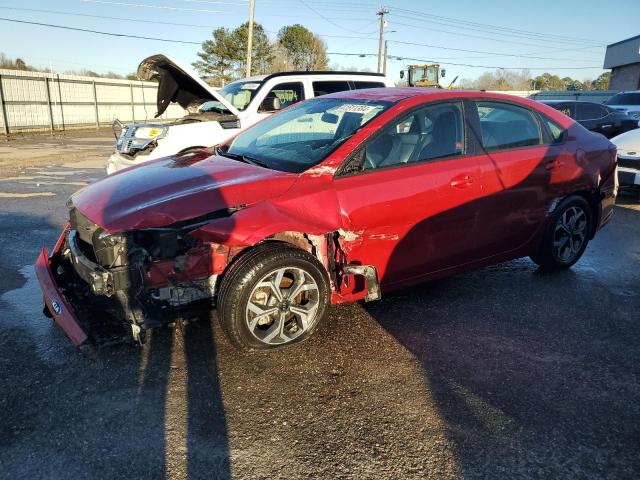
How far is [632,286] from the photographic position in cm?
468

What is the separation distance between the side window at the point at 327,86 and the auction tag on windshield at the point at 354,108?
470 cm

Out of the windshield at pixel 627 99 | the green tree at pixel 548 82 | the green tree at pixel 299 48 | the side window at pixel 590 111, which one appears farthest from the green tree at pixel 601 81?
the side window at pixel 590 111

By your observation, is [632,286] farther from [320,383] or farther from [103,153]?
[103,153]

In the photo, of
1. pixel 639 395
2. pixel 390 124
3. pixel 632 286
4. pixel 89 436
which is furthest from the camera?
pixel 632 286

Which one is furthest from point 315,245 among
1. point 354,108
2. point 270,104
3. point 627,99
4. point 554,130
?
point 627,99

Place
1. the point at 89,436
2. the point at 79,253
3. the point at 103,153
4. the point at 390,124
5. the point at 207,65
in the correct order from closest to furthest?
1. the point at 89,436
2. the point at 79,253
3. the point at 390,124
4. the point at 103,153
5. the point at 207,65

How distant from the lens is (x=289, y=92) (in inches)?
332

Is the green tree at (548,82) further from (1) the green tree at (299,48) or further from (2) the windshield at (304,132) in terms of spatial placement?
(2) the windshield at (304,132)

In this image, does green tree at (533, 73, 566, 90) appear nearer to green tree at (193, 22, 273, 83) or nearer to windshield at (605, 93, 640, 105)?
green tree at (193, 22, 273, 83)

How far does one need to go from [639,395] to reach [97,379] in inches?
127

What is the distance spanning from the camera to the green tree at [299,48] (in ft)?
167

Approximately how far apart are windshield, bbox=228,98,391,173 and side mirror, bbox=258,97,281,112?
12.1 feet

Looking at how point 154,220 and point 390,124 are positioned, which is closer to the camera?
point 154,220

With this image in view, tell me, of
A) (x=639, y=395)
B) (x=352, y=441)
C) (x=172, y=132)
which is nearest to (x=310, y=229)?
(x=352, y=441)
